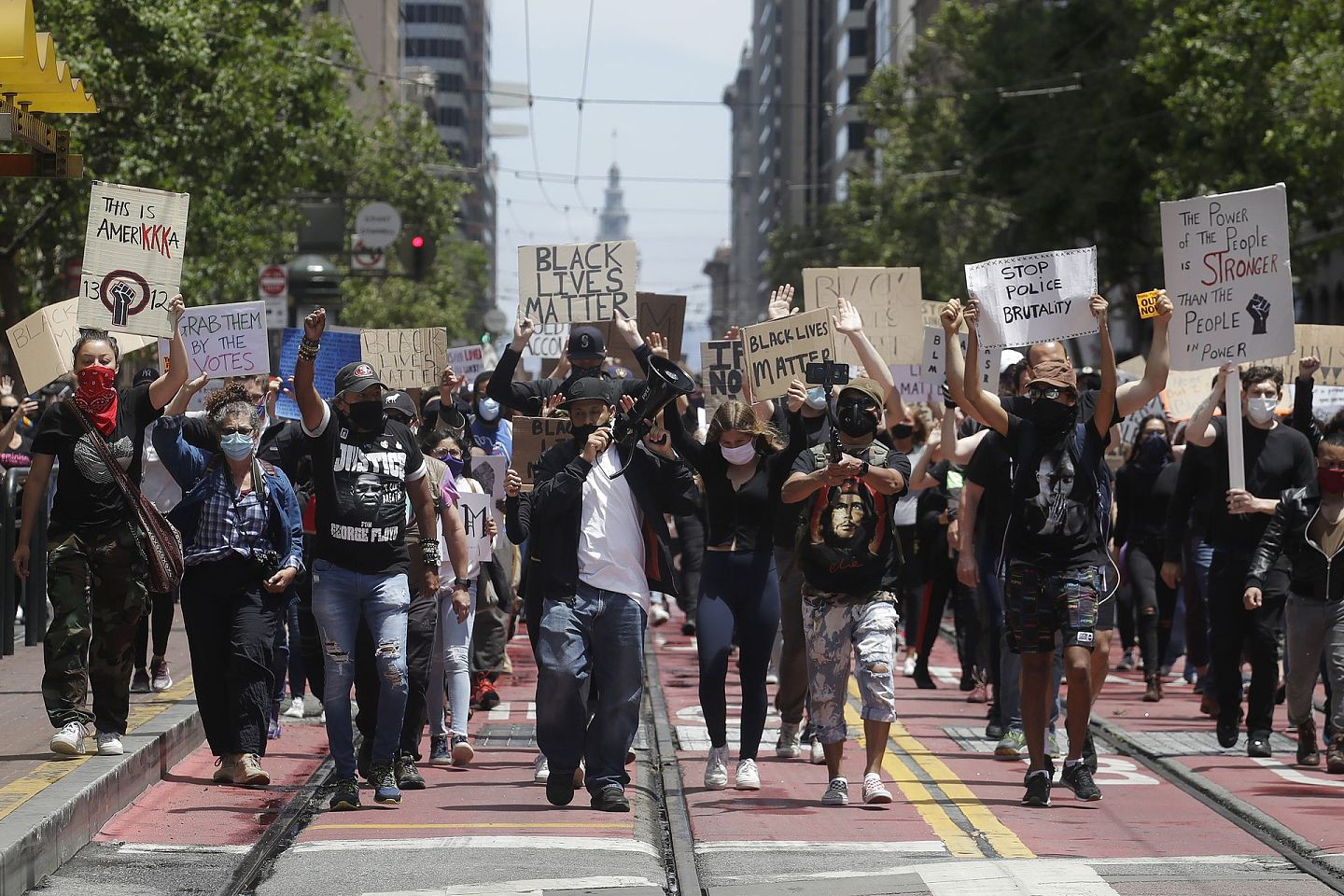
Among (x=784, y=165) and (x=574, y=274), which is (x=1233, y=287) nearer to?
(x=574, y=274)

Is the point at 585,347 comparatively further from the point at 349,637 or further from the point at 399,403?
the point at 349,637

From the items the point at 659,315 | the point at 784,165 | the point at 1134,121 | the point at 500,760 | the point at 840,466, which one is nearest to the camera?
the point at 840,466

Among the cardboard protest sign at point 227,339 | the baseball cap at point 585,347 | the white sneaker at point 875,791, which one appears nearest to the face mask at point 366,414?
the baseball cap at point 585,347

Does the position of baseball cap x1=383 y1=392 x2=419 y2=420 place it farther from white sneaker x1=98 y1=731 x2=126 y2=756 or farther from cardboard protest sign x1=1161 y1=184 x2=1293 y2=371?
cardboard protest sign x1=1161 y1=184 x2=1293 y2=371

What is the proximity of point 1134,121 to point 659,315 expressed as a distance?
27.1 metres

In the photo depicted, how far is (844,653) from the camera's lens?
9422 millimetres

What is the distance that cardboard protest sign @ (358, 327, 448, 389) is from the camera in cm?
1362

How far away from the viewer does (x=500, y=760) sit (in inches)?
421

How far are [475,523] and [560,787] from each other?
81.3 inches

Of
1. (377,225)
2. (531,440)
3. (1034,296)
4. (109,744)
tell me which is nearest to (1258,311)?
(1034,296)

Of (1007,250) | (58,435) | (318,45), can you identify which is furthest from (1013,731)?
(1007,250)

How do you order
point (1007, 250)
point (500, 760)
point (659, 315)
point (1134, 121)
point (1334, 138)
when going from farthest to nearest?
1. point (1007, 250)
2. point (1134, 121)
3. point (1334, 138)
4. point (659, 315)
5. point (500, 760)

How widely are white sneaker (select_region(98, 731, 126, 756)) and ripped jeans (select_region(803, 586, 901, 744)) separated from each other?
306 centimetres

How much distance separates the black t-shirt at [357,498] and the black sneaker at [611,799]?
1.31 metres
